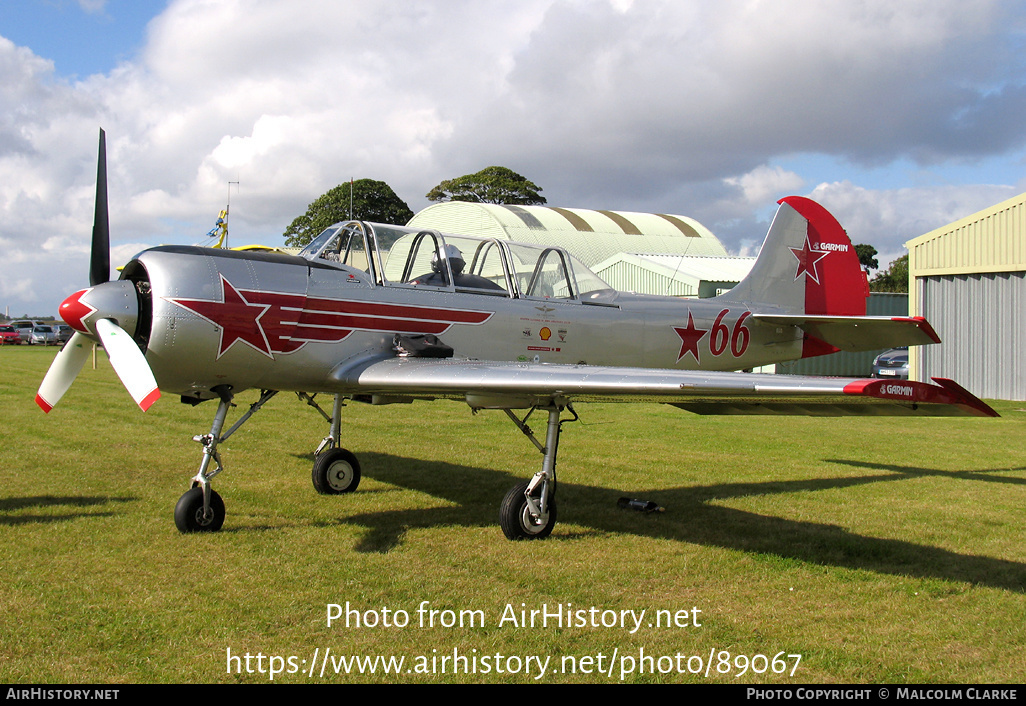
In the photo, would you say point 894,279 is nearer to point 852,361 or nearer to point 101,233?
point 852,361

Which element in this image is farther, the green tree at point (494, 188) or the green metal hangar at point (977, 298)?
the green tree at point (494, 188)

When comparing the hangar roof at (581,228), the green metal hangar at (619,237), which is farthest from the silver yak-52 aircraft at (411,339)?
the hangar roof at (581,228)

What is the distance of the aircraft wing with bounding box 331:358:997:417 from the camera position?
13.1 feet

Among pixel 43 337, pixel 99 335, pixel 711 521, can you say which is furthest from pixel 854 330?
pixel 43 337

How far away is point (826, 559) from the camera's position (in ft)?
17.3

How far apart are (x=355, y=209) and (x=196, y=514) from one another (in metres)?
44.5

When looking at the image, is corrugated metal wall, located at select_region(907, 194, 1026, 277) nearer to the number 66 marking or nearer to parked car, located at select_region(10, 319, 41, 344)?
the number 66 marking

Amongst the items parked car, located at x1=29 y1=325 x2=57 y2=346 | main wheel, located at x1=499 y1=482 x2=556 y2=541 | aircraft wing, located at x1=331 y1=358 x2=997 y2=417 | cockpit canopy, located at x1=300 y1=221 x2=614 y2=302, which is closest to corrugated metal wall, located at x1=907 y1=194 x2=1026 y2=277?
cockpit canopy, located at x1=300 y1=221 x2=614 y2=302

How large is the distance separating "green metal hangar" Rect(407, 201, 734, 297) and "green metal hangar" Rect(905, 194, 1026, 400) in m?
8.45

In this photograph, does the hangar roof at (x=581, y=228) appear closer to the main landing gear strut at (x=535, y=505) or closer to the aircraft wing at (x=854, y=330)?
the aircraft wing at (x=854, y=330)

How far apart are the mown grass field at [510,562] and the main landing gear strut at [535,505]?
0.53 ft

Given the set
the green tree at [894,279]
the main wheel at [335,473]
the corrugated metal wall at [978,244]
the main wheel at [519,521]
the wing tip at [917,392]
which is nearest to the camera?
the wing tip at [917,392]

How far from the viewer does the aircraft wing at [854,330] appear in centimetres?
776

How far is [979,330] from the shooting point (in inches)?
757
